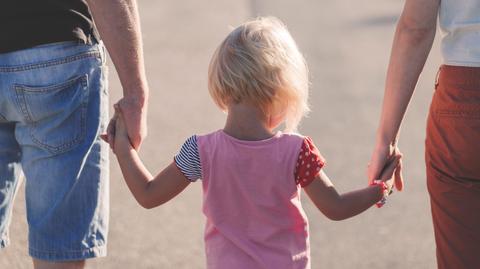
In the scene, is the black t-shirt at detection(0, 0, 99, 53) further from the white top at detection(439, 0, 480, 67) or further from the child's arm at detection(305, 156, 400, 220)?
the white top at detection(439, 0, 480, 67)

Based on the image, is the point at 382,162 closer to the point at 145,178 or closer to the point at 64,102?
the point at 145,178

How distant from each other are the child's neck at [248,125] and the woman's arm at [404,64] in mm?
604

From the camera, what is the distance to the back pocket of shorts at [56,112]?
3605 millimetres

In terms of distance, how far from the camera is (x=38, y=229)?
12.1ft

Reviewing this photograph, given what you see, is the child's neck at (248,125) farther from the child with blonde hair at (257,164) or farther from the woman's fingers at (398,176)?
the woman's fingers at (398,176)

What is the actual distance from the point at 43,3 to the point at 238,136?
2.50 ft

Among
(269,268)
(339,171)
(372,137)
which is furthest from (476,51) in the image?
(372,137)

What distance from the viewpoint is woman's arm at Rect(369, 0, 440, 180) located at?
12.1 ft


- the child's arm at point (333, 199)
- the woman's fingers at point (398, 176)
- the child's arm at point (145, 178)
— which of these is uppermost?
the child's arm at point (145, 178)

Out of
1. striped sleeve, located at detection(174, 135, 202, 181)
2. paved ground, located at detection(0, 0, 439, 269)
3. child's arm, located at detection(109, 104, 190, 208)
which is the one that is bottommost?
paved ground, located at detection(0, 0, 439, 269)

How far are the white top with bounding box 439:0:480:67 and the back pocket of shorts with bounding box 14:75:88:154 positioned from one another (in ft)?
3.82

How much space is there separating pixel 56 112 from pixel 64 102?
0.14ft

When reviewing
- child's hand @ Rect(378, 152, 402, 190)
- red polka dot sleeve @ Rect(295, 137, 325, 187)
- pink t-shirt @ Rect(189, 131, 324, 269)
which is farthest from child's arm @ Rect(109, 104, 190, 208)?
child's hand @ Rect(378, 152, 402, 190)

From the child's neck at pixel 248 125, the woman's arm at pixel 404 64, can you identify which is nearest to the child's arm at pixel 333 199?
the child's neck at pixel 248 125
